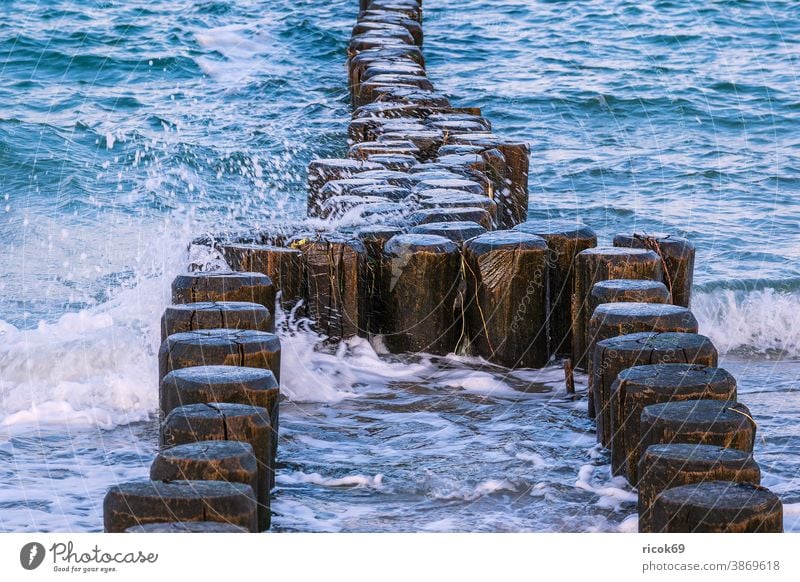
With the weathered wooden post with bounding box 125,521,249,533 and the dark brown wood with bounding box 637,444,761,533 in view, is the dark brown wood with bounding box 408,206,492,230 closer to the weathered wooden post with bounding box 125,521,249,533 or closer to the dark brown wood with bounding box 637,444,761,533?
the dark brown wood with bounding box 637,444,761,533

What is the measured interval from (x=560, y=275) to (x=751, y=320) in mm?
1917

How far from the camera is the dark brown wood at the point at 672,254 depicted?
5939 mm

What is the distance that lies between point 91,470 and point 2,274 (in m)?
4.92

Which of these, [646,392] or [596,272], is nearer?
[646,392]

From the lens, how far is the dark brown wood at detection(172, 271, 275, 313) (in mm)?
5090

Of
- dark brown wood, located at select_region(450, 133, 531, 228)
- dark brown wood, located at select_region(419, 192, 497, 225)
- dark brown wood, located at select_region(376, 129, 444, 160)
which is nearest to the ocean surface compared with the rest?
dark brown wood, located at select_region(419, 192, 497, 225)

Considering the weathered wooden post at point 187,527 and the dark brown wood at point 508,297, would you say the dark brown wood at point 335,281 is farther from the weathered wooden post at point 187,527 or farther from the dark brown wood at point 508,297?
the weathered wooden post at point 187,527

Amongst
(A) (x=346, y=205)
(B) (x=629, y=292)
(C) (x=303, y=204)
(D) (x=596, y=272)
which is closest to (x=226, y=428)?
(B) (x=629, y=292)

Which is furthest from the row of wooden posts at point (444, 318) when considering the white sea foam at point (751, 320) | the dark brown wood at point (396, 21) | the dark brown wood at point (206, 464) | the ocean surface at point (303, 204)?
the dark brown wood at point (396, 21)

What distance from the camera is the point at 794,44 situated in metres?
18.7

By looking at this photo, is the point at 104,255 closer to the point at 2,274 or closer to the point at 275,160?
the point at 2,274

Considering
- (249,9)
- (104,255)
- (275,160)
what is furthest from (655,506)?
(249,9)

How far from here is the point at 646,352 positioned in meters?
4.38

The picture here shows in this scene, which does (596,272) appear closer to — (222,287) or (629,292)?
(629,292)
